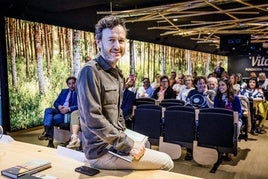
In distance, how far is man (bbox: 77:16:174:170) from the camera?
5.44 feet

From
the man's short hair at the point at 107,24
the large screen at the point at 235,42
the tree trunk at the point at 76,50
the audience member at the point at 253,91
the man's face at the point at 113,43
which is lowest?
the audience member at the point at 253,91

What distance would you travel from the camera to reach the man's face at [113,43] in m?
1.75

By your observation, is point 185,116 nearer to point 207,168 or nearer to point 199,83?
point 207,168

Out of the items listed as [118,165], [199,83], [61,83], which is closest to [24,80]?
[61,83]

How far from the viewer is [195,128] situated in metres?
4.16

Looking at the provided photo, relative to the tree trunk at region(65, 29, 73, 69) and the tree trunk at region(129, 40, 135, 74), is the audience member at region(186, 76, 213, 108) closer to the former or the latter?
the tree trunk at region(65, 29, 73, 69)

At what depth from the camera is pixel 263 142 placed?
5594mm

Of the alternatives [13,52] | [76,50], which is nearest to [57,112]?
[13,52]

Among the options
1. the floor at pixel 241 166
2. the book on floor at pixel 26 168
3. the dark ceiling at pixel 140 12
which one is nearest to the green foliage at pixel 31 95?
the dark ceiling at pixel 140 12

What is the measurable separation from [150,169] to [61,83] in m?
5.95

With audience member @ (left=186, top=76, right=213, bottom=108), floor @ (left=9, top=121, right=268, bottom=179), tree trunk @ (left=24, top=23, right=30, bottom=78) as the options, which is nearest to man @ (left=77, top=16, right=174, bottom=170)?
floor @ (left=9, top=121, right=268, bottom=179)

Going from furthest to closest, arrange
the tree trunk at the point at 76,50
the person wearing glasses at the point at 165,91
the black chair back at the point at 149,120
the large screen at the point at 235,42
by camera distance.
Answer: the large screen at the point at 235,42 → the tree trunk at the point at 76,50 → the person wearing glasses at the point at 165,91 → the black chair back at the point at 149,120

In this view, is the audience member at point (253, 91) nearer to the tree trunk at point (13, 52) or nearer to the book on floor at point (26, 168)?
the tree trunk at point (13, 52)

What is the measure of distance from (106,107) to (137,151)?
1.11ft
